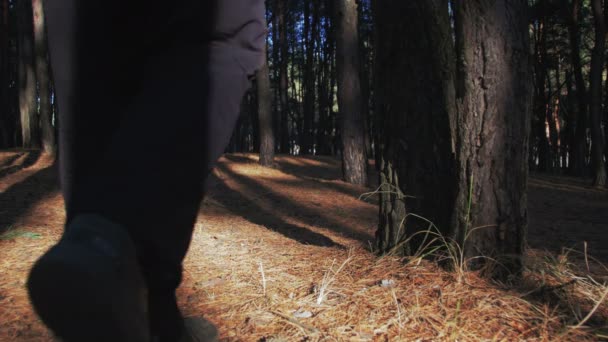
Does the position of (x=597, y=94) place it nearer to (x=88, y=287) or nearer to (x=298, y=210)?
(x=298, y=210)

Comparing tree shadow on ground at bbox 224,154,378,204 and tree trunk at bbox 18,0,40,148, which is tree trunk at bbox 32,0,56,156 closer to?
tree trunk at bbox 18,0,40,148

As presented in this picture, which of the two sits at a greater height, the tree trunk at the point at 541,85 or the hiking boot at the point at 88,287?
the tree trunk at the point at 541,85

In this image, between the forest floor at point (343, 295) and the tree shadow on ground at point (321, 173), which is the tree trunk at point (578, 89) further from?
the forest floor at point (343, 295)

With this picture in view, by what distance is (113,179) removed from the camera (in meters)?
0.89

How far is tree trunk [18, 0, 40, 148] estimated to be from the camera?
12844mm

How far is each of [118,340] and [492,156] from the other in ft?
6.02

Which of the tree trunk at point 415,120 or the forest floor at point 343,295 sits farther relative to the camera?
the tree trunk at point 415,120

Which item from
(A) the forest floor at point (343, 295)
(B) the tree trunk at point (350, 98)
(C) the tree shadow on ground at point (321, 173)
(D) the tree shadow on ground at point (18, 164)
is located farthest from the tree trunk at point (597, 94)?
(D) the tree shadow on ground at point (18, 164)

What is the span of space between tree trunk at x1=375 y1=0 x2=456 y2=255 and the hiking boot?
68.2 inches

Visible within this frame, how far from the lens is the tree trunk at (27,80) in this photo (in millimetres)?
12844

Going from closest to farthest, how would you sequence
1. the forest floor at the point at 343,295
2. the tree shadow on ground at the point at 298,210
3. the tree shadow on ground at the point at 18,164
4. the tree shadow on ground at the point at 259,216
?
the forest floor at the point at 343,295 → the tree shadow on ground at the point at 259,216 → the tree shadow on ground at the point at 298,210 → the tree shadow on ground at the point at 18,164

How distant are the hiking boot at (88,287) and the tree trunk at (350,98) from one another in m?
8.46

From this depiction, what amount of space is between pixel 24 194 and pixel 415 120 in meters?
5.33

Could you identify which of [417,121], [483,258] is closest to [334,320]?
[483,258]
